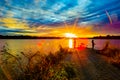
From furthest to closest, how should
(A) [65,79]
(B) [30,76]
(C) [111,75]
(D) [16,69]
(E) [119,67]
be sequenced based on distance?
(E) [119,67] < (D) [16,69] < (C) [111,75] < (A) [65,79] < (B) [30,76]

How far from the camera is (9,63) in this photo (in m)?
16.0

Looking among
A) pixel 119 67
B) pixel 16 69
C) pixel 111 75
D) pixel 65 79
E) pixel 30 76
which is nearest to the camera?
pixel 30 76

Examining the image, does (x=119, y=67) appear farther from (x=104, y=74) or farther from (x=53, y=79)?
(x=53, y=79)

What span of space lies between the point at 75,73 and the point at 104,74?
5.92 feet

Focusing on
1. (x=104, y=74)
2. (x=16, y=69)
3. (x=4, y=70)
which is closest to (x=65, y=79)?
(x=104, y=74)

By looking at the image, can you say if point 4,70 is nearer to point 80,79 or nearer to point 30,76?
point 30,76

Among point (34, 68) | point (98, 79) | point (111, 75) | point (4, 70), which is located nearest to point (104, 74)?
point (111, 75)

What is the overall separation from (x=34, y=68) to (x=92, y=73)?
12.9 feet

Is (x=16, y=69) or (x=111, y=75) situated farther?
(x=16, y=69)

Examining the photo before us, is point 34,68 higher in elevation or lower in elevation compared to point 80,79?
higher

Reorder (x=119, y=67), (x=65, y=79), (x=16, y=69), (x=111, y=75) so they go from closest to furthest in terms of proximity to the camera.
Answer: (x=65, y=79), (x=111, y=75), (x=16, y=69), (x=119, y=67)

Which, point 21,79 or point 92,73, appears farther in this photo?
point 92,73

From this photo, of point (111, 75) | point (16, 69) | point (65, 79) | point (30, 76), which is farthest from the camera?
point (16, 69)

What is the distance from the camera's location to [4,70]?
14.7 m
